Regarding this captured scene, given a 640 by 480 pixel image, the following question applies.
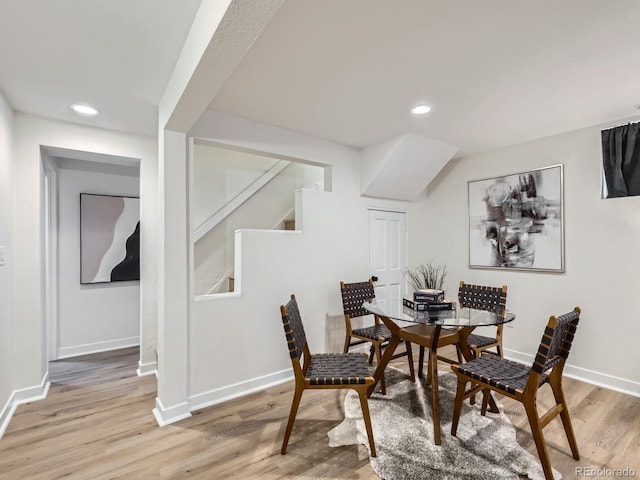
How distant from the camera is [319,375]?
1.95 m

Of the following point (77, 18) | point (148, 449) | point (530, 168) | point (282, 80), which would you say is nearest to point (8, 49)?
point (77, 18)

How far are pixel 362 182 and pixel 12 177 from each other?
3.17 metres

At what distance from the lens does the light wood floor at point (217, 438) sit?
1801mm

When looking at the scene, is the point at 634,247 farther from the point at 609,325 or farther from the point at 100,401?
the point at 100,401

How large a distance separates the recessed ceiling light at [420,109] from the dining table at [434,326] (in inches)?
64.1

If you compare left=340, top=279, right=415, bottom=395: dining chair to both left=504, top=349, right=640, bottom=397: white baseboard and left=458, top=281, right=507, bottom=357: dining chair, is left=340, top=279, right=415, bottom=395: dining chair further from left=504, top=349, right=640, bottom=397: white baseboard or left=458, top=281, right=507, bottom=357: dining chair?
left=504, top=349, right=640, bottom=397: white baseboard

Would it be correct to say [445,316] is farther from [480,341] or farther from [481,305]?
[481,305]

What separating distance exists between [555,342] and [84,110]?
3656 millimetres

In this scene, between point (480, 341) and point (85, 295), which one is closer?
point (480, 341)

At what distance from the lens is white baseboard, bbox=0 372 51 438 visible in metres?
2.26

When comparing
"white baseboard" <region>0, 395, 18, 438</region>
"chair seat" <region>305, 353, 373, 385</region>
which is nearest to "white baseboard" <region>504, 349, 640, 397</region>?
"chair seat" <region>305, 353, 373, 385</region>

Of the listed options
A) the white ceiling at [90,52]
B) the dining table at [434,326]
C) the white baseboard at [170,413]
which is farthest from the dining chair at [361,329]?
the white ceiling at [90,52]

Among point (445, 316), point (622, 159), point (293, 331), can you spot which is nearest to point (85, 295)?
point (293, 331)

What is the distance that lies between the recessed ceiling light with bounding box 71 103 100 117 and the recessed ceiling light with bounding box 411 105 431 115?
2595 millimetres
